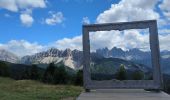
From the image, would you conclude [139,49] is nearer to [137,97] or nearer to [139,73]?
[139,73]

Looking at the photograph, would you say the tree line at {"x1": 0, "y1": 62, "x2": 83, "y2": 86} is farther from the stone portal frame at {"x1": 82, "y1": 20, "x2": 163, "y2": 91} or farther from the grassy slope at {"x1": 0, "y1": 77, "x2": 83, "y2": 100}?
the stone portal frame at {"x1": 82, "y1": 20, "x2": 163, "y2": 91}

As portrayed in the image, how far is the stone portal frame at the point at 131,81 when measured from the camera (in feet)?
40.5

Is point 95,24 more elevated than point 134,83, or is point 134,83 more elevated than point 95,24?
point 95,24

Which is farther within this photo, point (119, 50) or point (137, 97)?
point (119, 50)

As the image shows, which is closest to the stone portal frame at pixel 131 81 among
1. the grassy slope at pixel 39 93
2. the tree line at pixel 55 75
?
the grassy slope at pixel 39 93

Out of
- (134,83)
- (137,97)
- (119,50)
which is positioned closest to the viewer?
(137,97)

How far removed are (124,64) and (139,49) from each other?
953mm

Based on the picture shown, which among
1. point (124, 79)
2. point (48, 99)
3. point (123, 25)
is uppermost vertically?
point (123, 25)

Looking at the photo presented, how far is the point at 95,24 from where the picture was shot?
13133 mm

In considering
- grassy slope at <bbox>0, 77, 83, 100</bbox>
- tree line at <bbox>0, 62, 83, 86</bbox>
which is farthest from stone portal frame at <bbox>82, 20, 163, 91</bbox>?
tree line at <bbox>0, 62, 83, 86</bbox>

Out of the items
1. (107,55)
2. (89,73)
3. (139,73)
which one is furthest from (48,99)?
(139,73)

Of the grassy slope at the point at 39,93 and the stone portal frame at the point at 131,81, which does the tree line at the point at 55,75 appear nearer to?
the grassy slope at the point at 39,93

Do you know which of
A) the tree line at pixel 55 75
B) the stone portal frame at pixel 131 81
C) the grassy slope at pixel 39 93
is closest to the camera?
the stone portal frame at pixel 131 81

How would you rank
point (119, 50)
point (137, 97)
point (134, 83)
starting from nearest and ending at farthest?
point (137, 97) < point (134, 83) < point (119, 50)
